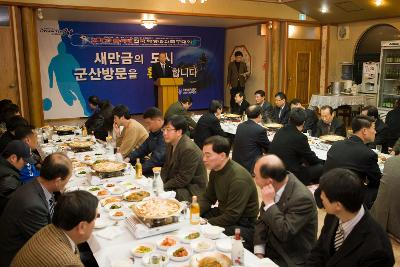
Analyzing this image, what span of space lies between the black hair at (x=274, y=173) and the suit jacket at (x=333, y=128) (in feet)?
12.1

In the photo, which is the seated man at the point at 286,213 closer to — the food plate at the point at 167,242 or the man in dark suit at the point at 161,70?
the food plate at the point at 167,242

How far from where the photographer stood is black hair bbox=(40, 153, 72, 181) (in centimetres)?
252

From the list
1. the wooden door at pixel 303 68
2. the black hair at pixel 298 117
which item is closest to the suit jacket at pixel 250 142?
the black hair at pixel 298 117

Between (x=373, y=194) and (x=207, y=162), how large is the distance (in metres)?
2.09

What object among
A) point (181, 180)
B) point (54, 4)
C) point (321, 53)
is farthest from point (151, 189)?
point (321, 53)

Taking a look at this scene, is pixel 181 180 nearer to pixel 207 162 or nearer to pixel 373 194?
pixel 207 162

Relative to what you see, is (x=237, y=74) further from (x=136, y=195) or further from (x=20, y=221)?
(x=20, y=221)

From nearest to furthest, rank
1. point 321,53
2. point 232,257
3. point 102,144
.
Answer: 1. point 232,257
2. point 102,144
3. point 321,53

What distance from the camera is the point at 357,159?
3684mm

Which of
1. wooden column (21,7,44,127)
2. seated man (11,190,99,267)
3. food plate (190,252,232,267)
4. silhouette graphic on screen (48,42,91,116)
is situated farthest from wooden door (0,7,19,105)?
food plate (190,252,232,267)

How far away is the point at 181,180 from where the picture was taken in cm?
360

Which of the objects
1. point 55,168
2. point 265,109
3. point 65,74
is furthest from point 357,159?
point 65,74

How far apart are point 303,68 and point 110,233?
9.66 meters

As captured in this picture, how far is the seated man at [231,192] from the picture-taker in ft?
9.23
